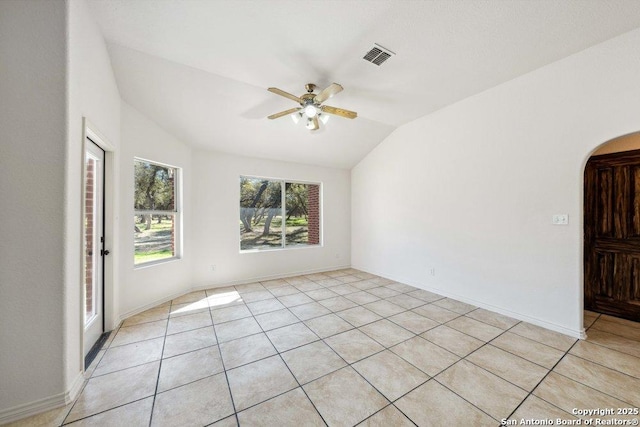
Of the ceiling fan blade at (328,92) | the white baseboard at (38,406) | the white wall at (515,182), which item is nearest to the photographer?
the white baseboard at (38,406)

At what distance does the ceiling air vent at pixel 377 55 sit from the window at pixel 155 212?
350cm

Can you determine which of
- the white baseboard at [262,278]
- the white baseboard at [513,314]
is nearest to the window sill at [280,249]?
the white baseboard at [262,278]

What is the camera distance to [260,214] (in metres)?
5.19

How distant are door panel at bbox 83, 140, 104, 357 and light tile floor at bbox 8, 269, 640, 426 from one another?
0.35 m

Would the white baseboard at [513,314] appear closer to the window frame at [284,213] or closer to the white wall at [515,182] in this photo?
the white wall at [515,182]

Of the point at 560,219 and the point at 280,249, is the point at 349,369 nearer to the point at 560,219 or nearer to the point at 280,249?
the point at 560,219

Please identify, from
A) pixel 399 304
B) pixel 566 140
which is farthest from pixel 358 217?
pixel 566 140

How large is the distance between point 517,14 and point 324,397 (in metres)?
3.73

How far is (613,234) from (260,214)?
18.4 feet

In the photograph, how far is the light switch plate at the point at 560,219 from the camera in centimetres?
274

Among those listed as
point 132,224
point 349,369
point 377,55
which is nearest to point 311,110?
point 377,55

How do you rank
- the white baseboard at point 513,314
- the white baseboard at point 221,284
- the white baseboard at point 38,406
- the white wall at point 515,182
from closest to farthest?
the white baseboard at point 38,406, the white wall at point 515,182, the white baseboard at point 513,314, the white baseboard at point 221,284

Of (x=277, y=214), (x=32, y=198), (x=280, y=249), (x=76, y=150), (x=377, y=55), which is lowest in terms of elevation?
(x=280, y=249)

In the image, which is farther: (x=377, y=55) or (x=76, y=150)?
(x=377, y=55)
